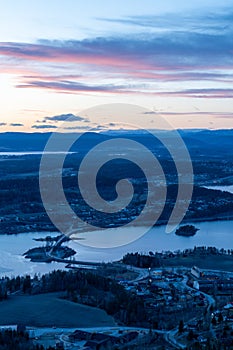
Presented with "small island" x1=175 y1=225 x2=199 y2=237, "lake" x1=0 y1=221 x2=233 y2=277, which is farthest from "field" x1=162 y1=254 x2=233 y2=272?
"small island" x1=175 y1=225 x2=199 y2=237

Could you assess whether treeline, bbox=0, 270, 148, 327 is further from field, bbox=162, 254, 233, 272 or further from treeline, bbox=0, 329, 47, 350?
field, bbox=162, 254, 233, 272

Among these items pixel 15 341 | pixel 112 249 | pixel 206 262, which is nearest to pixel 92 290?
pixel 15 341

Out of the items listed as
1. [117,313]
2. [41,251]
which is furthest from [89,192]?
[117,313]

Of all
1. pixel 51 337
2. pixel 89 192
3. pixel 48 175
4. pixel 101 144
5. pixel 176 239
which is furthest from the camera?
pixel 101 144

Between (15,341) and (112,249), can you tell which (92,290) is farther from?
(112,249)

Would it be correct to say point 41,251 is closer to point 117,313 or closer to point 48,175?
point 117,313

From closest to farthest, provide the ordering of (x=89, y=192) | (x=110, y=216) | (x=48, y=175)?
(x=110, y=216) < (x=89, y=192) < (x=48, y=175)
